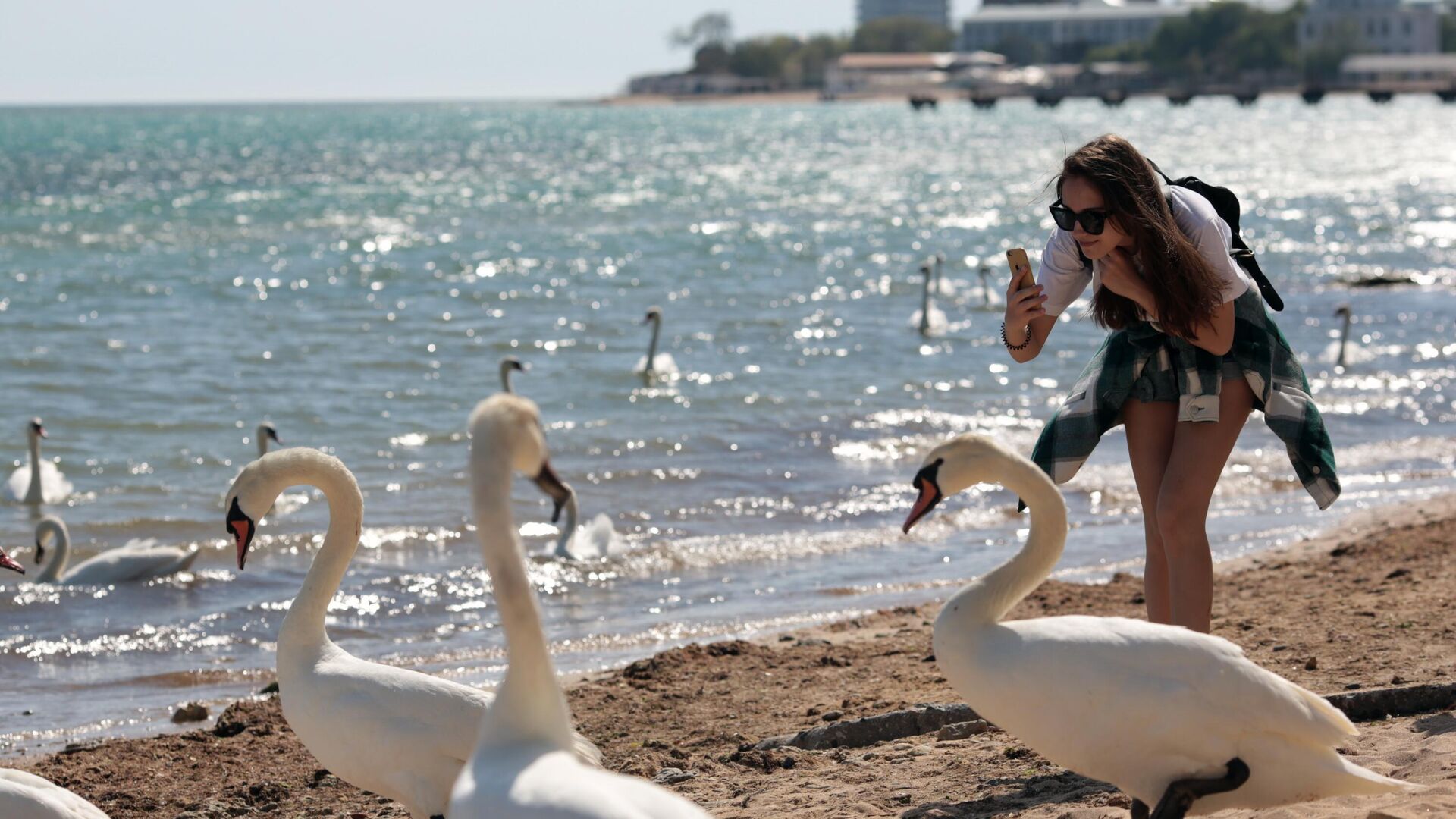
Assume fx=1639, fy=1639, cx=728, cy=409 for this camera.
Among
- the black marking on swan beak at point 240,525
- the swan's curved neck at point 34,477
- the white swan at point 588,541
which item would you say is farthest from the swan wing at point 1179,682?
the swan's curved neck at point 34,477

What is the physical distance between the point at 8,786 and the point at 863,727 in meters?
2.71

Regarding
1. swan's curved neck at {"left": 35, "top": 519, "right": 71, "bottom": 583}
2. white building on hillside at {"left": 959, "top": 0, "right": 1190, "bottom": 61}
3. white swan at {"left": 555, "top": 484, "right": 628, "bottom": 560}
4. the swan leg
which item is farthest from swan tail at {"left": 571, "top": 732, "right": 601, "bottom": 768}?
white building on hillside at {"left": 959, "top": 0, "right": 1190, "bottom": 61}

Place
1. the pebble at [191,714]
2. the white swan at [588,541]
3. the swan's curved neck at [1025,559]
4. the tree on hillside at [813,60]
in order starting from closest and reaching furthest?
the swan's curved neck at [1025,559] → the pebble at [191,714] → the white swan at [588,541] → the tree on hillside at [813,60]

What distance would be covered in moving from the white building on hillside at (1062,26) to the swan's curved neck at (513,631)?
582 feet

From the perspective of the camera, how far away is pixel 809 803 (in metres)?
4.70

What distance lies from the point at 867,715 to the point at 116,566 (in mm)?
5314

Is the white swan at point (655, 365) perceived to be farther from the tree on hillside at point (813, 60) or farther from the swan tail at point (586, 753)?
the tree on hillside at point (813, 60)

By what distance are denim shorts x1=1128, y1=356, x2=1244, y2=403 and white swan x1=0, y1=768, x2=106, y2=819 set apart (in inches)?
118

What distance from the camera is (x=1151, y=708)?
3588 millimetres

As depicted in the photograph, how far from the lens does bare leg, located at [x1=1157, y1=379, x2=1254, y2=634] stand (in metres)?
4.54

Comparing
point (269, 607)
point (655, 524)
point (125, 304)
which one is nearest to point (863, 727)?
point (269, 607)

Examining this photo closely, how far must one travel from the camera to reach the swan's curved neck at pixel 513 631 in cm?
305

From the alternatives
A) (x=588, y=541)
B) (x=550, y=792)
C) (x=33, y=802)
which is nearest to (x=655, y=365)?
(x=588, y=541)

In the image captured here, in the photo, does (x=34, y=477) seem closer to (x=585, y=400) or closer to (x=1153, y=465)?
(x=585, y=400)
